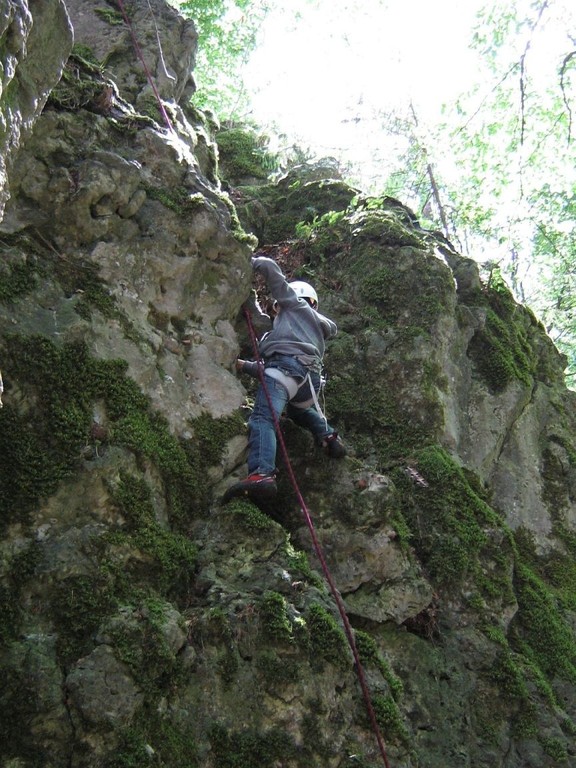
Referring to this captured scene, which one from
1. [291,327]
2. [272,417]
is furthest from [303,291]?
[272,417]

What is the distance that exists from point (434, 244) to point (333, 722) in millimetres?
6137

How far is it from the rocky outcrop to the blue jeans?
0.22m

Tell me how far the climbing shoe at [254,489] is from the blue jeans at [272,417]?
108 mm

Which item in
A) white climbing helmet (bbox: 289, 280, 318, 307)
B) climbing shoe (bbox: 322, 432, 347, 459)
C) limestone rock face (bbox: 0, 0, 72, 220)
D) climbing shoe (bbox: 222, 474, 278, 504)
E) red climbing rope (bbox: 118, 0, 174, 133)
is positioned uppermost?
red climbing rope (bbox: 118, 0, 174, 133)

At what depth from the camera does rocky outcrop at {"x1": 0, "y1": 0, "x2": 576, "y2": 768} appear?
12.0ft

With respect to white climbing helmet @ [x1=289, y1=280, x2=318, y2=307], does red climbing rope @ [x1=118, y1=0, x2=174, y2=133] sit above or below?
above

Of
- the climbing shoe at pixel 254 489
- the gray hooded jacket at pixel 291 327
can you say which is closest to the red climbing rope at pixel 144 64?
the gray hooded jacket at pixel 291 327

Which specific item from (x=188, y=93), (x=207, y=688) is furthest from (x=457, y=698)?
(x=188, y=93)

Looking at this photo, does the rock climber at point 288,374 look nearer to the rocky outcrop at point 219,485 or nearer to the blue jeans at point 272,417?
the blue jeans at point 272,417

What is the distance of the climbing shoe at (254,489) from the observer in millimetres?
4824

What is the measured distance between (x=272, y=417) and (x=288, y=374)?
49 cm

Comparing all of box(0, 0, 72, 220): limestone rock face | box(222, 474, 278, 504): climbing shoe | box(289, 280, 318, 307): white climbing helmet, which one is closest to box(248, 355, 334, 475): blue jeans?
box(222, 474, 278, 504): climbing shoe

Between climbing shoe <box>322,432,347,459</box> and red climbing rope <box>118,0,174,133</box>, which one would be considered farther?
red climbing rope <box>118,0,174,133</box>

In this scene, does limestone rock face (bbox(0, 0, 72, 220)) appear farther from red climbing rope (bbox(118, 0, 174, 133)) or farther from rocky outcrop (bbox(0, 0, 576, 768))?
red climbing rope (bbox(118, 0, 174, 133))
